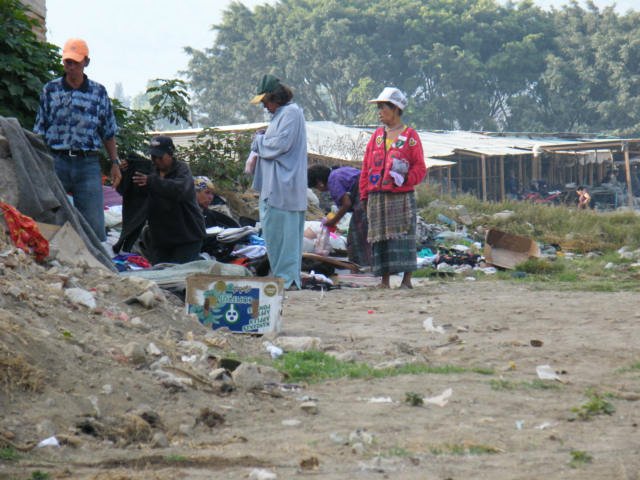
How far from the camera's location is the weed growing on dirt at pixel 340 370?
4.77 m

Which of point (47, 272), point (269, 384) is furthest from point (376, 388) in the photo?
point (47, 272)

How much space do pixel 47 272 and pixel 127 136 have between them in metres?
5.01

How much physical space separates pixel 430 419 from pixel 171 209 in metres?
4.46

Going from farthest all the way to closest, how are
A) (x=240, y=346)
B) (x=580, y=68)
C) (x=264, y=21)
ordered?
(x=264, y=21) < (x=580, y=68) < (x=240, y=346)

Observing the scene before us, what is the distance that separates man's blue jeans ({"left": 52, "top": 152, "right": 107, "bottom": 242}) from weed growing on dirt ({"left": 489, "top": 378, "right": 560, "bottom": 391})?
3841mm

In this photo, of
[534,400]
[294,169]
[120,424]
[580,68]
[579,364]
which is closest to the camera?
[120,424]

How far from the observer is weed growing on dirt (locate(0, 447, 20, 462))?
3.23 metres

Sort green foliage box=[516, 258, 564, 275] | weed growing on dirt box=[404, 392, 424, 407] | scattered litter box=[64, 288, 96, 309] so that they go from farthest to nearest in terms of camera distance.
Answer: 1. green foliage box=[516, 258, 564, 275]
2. scattered litter box=[64, 288, 96, 309]
3. weed growing on dirt box=[404, 392, 424, 407]

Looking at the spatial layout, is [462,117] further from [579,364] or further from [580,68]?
[579,364]

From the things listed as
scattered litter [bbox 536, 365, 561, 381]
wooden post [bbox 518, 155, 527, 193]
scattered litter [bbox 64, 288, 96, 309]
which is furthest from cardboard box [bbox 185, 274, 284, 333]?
wooden post [bbox 518, 155, 527, 193]

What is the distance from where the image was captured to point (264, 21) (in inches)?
1917

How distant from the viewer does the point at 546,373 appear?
4871 mm

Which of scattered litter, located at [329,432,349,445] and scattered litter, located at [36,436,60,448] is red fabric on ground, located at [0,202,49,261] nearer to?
scattered litter, located at [36,436,60,448]

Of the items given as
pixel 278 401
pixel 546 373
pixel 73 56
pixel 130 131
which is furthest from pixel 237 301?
pixel 130 131
